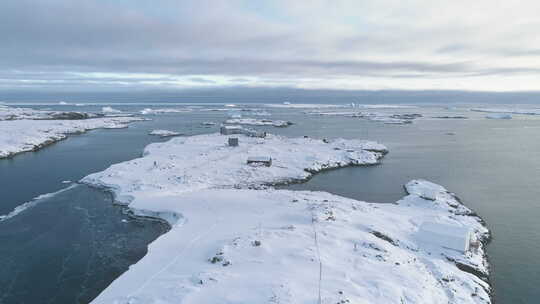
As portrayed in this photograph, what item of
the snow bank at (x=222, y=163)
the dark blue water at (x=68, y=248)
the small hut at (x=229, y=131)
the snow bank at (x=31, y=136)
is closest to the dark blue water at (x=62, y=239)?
the dark blue water at (x=68, y=248)

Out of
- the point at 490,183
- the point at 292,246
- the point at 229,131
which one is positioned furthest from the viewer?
the point at 229,131

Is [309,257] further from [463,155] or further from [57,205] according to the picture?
[463,155]

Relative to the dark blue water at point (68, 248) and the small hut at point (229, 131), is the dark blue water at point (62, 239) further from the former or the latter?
the small hut at point (229, 131)

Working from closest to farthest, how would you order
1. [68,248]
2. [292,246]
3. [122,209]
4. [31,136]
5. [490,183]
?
[292,246], [68,248], [122,209], [490,183], [31,136]

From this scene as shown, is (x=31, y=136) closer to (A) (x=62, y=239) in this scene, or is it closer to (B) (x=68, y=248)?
(A) (x=62, y=239)

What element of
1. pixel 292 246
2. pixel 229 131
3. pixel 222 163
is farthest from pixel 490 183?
pixel 229 131

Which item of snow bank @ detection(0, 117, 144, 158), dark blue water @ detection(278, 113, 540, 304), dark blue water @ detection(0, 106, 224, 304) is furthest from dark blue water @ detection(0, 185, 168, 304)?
snow bank @ detection(0, 117, 144, 158)

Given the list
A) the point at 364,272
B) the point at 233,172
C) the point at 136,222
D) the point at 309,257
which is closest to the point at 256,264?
the point at 309,257
